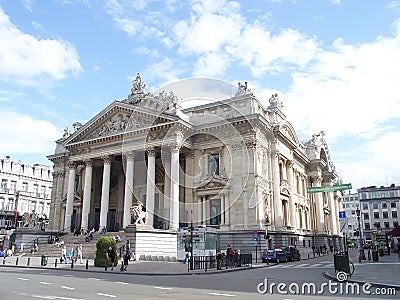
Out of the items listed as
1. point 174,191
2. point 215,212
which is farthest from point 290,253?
point 174,191

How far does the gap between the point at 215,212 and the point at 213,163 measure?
18.3ft

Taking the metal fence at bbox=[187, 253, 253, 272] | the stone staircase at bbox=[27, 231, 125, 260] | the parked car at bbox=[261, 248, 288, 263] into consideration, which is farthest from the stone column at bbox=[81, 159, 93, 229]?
the metal fence at bbox=[187, 253, 253, 272]

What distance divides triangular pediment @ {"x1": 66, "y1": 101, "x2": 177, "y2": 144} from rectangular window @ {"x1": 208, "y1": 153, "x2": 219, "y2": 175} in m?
6.51

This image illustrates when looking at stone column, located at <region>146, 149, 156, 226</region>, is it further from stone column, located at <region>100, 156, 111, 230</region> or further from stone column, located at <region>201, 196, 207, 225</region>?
stone column, located at <region>100, 156, 111, 230</region>

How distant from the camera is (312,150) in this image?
63.0 metres

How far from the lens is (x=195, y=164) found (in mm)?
43844

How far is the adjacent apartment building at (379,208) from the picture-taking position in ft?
363

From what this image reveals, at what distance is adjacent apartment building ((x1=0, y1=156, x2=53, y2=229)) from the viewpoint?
71.8m

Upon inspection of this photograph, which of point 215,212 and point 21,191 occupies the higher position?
point 21,191

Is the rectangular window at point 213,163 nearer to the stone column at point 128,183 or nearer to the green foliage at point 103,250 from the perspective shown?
the stone column at point 128,183

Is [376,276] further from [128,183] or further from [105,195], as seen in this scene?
[105,195]

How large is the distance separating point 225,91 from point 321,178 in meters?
34.1

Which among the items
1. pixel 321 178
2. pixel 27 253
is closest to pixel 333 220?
pixel 321 178

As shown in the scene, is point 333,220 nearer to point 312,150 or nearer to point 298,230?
point 312,150
